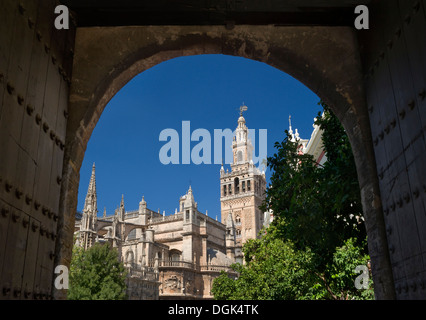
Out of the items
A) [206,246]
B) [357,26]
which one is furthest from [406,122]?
[206,246]

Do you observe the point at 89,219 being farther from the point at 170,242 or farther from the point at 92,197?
the point at 170,242

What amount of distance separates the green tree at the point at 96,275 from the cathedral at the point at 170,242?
7.60 m

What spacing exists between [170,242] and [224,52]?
174 feet

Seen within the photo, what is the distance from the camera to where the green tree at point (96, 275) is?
28781mm

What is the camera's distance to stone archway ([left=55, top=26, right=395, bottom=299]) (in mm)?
4238

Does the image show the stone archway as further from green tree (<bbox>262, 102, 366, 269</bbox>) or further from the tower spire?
the tower spire

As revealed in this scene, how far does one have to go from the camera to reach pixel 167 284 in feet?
154

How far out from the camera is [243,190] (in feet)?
258

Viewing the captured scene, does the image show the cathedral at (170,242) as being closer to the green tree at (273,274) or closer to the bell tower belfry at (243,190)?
the bell tower belfry at (243,190)

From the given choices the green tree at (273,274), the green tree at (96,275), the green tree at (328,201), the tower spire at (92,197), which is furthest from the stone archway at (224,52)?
the tower spire at (92,197)

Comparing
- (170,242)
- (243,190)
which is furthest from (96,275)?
(243,190)

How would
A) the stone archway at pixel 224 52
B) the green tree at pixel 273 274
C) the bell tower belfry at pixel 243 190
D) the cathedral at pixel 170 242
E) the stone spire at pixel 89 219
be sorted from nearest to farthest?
the stone archway at pixel 224 52 → the green tree at pixel 273 274 → the stone spire at pixel 89 219 → the cathedral at pixel 170 242 → the bell tower belfry at pixel 243 190

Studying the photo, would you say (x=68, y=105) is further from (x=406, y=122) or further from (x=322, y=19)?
(x=406, y=122)

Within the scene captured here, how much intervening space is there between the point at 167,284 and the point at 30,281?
45.7 m
